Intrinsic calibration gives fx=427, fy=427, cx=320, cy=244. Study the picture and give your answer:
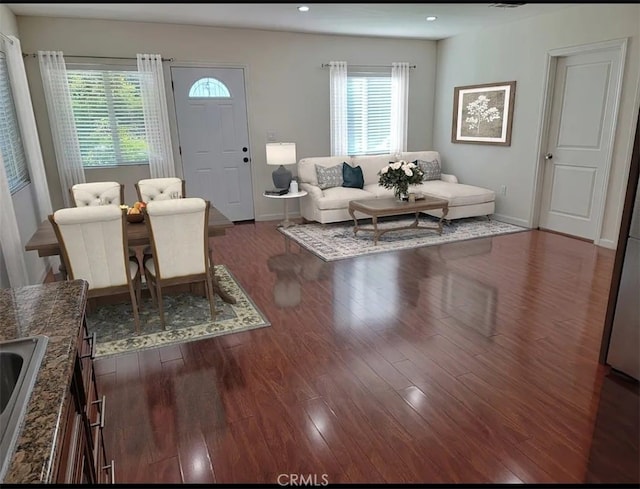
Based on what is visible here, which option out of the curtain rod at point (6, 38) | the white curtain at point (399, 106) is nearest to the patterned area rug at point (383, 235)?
the white curtain at point (399, 106)

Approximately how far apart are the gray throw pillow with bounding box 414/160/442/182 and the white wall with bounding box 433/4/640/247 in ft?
1.25

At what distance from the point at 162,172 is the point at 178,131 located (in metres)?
0.61

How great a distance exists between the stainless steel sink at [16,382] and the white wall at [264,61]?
16.0 ft

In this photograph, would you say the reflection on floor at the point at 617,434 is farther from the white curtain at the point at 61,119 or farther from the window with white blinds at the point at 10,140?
the white curtain at the point at 61,119

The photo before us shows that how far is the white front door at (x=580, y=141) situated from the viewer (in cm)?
476

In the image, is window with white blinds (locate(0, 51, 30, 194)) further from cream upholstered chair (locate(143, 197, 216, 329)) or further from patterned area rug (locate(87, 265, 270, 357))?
cream upholstered chair (locate(143, 197, 216, 329))

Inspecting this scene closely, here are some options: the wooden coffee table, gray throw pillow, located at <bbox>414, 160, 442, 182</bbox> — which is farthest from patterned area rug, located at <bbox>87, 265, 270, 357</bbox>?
gray throw pillow, located at <bbox>414, 160, 442, 182</bbox>

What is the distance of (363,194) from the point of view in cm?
601

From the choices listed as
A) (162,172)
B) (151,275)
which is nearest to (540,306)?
(151,275)

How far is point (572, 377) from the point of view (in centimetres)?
247

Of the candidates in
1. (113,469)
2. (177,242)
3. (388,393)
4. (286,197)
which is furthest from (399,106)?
(113,469)

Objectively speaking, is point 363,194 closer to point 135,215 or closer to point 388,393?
point 135,215

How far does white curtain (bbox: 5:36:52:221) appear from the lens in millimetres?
4098

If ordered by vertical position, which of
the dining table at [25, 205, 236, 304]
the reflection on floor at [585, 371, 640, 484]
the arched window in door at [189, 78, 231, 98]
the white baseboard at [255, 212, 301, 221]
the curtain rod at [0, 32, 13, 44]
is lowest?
the reflection on floor at [585, 371, 640, 484]
